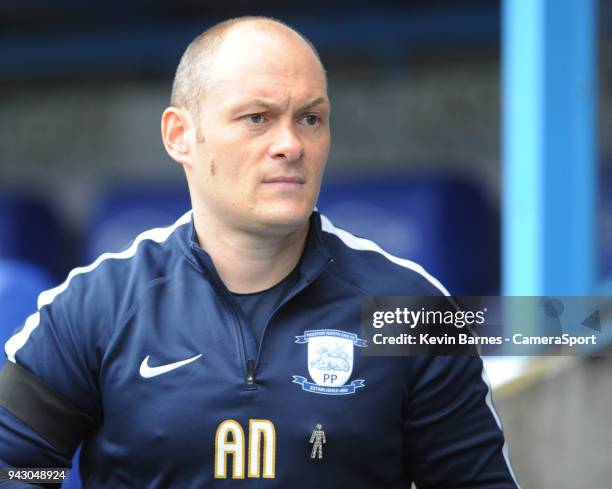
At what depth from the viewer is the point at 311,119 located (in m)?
1.97

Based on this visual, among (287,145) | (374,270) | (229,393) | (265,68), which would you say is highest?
(265,68)

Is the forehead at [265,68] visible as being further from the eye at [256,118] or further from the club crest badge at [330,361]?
the club crest badge at [330,361]

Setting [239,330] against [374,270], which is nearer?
[239,330]

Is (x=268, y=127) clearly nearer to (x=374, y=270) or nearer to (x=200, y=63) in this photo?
(x=200, y=63)

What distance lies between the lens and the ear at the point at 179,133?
208 cm

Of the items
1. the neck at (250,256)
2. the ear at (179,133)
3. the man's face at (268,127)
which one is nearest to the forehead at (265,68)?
the man's face at (268,127)

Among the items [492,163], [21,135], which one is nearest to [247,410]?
[492,163]

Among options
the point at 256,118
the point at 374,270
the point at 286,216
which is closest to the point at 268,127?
the point at 256,118

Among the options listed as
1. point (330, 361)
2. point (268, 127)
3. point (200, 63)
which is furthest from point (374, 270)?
point (200, 63)

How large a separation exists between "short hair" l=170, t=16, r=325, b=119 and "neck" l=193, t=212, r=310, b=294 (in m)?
0.21

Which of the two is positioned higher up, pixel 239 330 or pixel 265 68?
pixel 265 68

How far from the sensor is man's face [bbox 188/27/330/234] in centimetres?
194

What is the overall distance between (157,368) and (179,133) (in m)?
0.43

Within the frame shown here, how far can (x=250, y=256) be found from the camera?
80.2 inches
